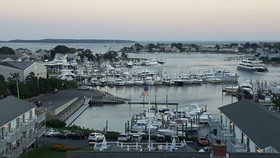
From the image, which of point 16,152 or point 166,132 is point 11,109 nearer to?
point 16,152

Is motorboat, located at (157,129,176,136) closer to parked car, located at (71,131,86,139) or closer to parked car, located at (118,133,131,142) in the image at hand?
parked car, located at (118,133,131,142)

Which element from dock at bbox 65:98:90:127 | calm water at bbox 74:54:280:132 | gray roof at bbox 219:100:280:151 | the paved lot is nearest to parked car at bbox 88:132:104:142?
gray roof at bbox 219:100:280:151

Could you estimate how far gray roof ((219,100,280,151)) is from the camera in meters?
16.1

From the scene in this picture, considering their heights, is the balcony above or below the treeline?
above

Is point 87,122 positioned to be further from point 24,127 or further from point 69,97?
point 24,127

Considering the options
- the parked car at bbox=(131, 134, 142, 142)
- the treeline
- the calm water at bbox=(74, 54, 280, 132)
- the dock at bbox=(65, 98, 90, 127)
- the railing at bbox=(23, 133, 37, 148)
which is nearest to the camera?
the railing at bbox=(23, 133, 37, 148)

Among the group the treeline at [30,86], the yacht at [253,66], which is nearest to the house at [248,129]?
the treeline at [30,86]

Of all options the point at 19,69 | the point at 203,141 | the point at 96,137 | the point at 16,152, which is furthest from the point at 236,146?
the point at 19,69

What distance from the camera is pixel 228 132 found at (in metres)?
21.1

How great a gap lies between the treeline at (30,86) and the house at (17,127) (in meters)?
16.3

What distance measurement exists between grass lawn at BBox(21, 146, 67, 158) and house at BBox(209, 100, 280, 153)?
7.66 m

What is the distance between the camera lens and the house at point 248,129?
1605 cm

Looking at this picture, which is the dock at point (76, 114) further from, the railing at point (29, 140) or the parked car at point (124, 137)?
the railing at point (29, 140)

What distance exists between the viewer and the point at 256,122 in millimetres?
18781
